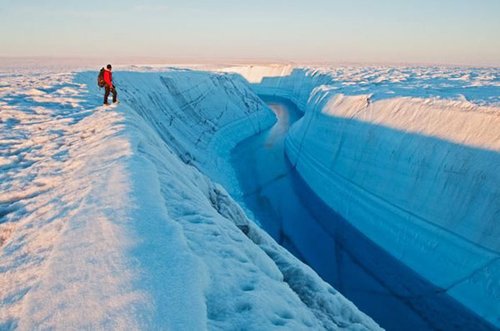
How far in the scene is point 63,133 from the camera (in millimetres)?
9703

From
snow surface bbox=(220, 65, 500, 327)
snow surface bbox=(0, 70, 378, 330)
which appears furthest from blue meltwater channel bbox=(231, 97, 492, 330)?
snow surface bbox=(0, 70, 378, 330)

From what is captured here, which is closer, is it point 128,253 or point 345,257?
point 128,253

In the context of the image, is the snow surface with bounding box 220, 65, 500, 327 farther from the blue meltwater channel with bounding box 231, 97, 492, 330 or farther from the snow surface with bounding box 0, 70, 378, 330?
the snow surface with bounding box 0, 70, 378, 330

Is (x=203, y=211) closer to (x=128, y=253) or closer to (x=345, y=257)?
(x=128, y=253)

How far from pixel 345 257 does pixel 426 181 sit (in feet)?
12.0

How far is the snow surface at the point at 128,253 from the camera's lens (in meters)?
3.14

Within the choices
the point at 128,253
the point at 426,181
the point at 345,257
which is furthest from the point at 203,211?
the point at 426,181

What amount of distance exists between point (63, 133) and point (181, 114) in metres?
18.8

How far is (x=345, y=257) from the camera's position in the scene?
43.8 ft

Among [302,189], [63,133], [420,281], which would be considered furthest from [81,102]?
[420,281]

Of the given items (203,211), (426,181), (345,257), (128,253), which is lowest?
(345,257)

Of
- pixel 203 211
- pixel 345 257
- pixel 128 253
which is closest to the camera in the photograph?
pixel 128 253

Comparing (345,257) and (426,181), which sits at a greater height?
(426,181)

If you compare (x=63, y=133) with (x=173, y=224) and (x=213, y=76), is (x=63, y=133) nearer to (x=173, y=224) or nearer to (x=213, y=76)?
(x=173, y=224)
